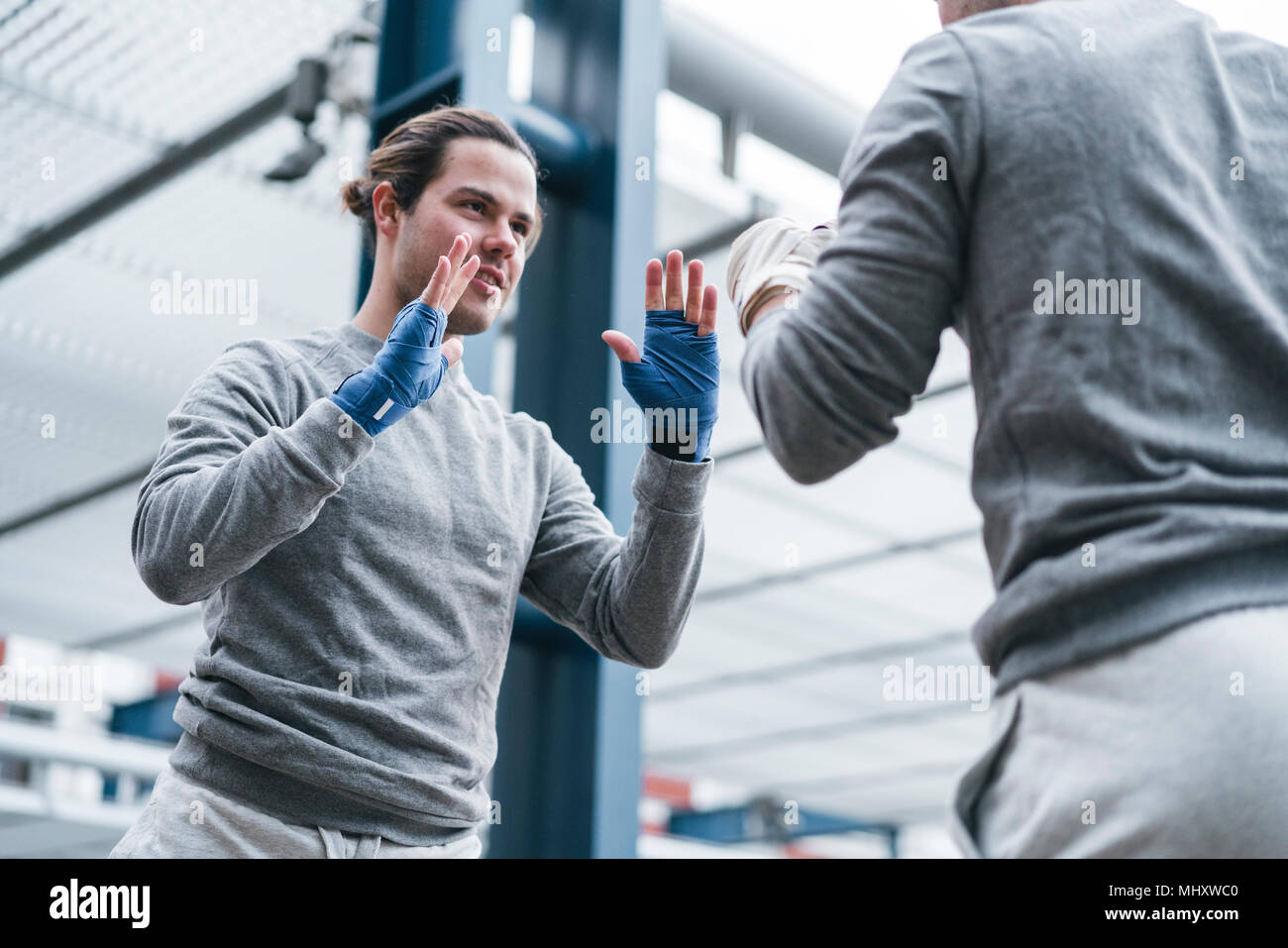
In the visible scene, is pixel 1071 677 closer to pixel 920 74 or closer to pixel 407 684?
pixel 920 74

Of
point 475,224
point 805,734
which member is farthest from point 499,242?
point 805,734

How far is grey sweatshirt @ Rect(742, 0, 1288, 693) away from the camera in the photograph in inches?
37.3

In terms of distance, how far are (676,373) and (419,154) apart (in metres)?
0.54

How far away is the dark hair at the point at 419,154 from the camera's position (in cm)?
183

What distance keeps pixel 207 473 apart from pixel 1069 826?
928 millimetres

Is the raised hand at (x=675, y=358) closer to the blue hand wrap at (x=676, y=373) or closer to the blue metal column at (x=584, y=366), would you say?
the blue hand wrap at (x=676, y=373)

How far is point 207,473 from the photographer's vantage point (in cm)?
143

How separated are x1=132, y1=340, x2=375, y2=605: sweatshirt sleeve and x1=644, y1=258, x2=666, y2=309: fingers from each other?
1.19 feet

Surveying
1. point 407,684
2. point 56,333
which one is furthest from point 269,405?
point 56,333

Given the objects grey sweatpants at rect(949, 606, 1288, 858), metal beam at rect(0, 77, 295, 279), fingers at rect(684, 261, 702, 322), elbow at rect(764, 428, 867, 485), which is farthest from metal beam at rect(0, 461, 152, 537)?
grey sweatpants at rect(949, 606, 1288, 858)

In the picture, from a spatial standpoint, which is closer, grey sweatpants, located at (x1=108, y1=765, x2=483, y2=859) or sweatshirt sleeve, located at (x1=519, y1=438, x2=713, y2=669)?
grey sweatpants, located at (x1=108, y1=765, x2=483, y2=859)

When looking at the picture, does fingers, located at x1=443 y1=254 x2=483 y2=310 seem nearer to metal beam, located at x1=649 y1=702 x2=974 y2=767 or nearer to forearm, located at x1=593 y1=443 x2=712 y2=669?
forearm, located at x1=593 y1=443 x2=712 y2=669

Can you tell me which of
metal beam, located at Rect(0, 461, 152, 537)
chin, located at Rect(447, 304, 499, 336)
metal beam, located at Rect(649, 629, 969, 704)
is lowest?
chin, located at Rect(447, 304, 499, 336)

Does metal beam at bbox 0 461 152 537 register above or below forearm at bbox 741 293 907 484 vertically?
above
